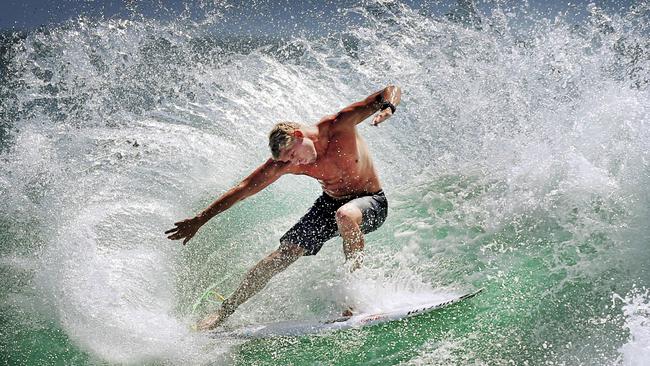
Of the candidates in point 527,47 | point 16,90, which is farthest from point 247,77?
point 16,90

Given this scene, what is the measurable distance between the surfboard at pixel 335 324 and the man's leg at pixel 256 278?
5.9 inches

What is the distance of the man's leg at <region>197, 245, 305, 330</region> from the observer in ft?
14.9

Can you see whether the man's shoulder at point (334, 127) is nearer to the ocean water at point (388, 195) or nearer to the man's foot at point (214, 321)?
the ocean water at point (388, 195)

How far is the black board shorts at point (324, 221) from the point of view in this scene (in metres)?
4.58

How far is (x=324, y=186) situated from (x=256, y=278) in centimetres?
93

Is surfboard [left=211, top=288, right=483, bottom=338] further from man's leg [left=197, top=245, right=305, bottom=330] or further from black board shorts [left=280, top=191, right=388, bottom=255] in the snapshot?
black board shorts [left=280, top=191, right=388, bottom=255]

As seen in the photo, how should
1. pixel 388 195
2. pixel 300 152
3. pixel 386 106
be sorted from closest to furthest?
pixel 300 152, pixel 386 106, pixel 388 195

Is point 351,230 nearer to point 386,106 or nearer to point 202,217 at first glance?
point 386,106

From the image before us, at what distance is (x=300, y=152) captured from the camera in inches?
158

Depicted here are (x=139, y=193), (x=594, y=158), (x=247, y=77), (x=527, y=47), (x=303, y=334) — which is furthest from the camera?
(x=247, y=77)

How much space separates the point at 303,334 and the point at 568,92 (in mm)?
4460

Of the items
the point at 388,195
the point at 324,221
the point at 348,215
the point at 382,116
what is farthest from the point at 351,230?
the point at 388,195

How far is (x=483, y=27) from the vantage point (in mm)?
9102

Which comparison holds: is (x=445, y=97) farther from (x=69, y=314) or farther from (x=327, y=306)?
(x=69, y=314)
